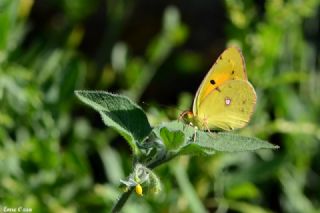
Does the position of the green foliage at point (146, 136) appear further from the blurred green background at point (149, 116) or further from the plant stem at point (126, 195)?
the blurred green background at point (149, 116)

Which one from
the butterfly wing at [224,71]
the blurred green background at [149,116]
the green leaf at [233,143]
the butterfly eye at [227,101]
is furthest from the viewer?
the blurred green background at [149,116]

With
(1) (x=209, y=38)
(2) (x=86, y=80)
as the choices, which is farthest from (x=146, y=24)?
(2) (x=86, y=80)

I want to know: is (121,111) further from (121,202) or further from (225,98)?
(225,98)

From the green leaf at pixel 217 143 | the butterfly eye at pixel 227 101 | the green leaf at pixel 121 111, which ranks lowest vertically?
the butterfly eye at pixel 227 101

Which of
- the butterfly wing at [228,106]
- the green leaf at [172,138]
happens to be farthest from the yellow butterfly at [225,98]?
the green leaf at [172,138]

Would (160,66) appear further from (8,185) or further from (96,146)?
(8,185)

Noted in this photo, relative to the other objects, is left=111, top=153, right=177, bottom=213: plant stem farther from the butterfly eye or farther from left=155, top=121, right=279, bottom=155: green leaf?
the butterfly eye

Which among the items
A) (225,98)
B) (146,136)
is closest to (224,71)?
(225,98)
